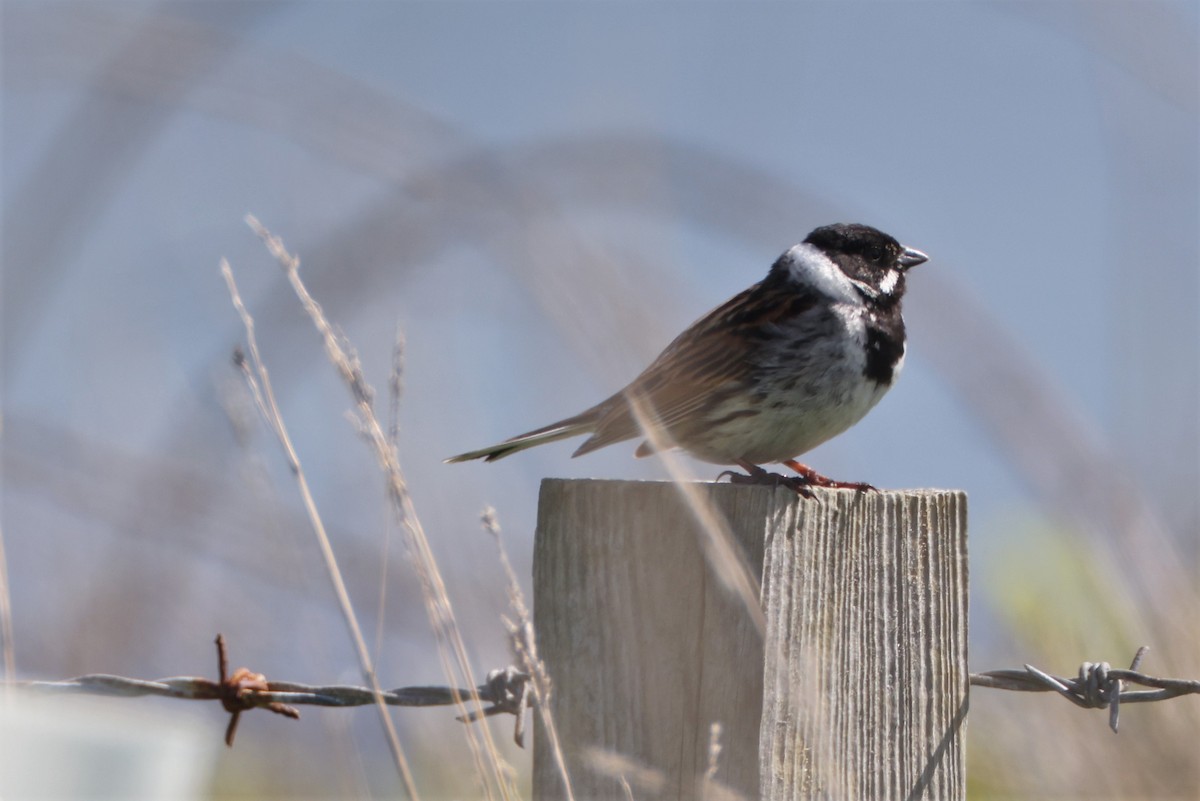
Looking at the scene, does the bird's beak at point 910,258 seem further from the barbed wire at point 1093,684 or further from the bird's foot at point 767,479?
the barbed wire at point 1093,684

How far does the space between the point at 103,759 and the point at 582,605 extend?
0.58m

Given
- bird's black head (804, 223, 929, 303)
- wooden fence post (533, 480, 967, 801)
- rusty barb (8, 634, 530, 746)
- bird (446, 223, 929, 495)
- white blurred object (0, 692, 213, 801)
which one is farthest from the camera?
bird's black head (804, 223, 929, 303)

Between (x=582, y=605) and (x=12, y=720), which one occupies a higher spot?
(x=582, y=605)

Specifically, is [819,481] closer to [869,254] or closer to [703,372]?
[703,372]

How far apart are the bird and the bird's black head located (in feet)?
0.73

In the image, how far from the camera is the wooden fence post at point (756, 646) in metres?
1.47

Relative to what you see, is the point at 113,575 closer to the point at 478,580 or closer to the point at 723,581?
the point at 478,580

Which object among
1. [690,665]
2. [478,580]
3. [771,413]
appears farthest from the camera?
[478,580]

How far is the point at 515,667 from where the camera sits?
5.23 feet

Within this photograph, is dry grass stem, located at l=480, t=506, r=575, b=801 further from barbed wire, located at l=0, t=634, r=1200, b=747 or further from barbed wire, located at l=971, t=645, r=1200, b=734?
barbed wire, located at l=971, t=645, r=1200, b=734

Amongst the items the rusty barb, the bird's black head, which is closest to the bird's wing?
the bird's black head

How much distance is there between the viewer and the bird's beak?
10.8ft

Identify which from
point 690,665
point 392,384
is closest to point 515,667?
point 690,665

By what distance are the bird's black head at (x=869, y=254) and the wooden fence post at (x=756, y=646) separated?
64.7 inches
